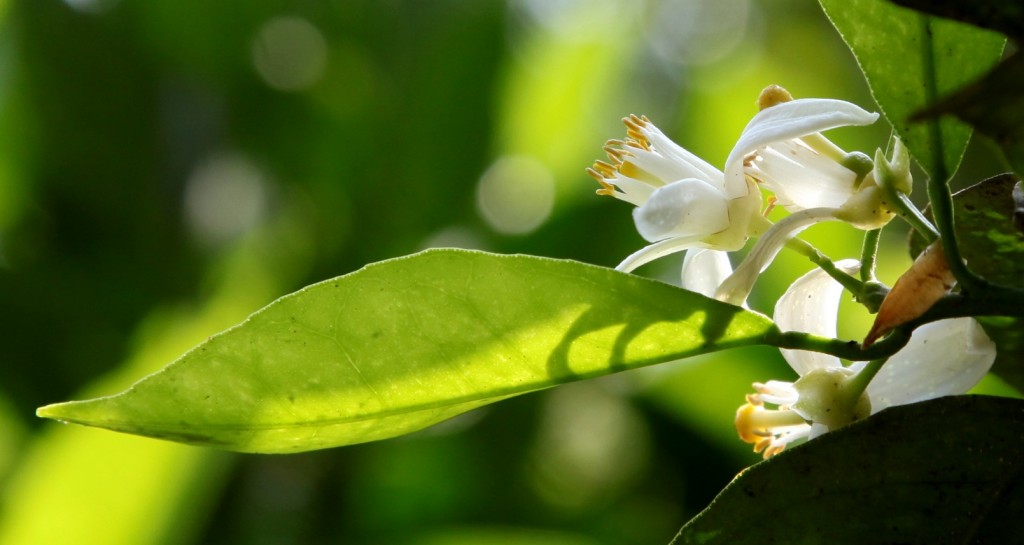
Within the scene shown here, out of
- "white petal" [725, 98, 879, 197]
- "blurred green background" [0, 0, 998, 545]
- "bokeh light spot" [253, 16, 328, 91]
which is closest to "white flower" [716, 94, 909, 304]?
"white petal" [725, 98, 879, 197]

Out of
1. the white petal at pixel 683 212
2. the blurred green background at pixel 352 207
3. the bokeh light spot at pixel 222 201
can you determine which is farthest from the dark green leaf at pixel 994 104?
the bokeh light spot at pixel 222 201

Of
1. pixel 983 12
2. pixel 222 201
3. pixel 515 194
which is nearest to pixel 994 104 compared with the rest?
pixel 983 12

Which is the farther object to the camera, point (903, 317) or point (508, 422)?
point (508, 422)

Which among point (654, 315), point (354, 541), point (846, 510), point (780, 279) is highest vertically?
point (654, 315)

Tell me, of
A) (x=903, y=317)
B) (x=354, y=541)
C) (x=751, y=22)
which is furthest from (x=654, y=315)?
(x=751, y=22)

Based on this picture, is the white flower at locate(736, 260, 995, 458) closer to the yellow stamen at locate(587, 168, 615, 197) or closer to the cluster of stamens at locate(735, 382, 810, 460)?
the cluster of stamens at locate(735, 382, 810, 460)

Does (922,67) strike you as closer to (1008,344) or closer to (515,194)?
(1008,344)

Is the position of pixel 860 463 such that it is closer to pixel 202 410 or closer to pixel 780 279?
pixel 202 410
